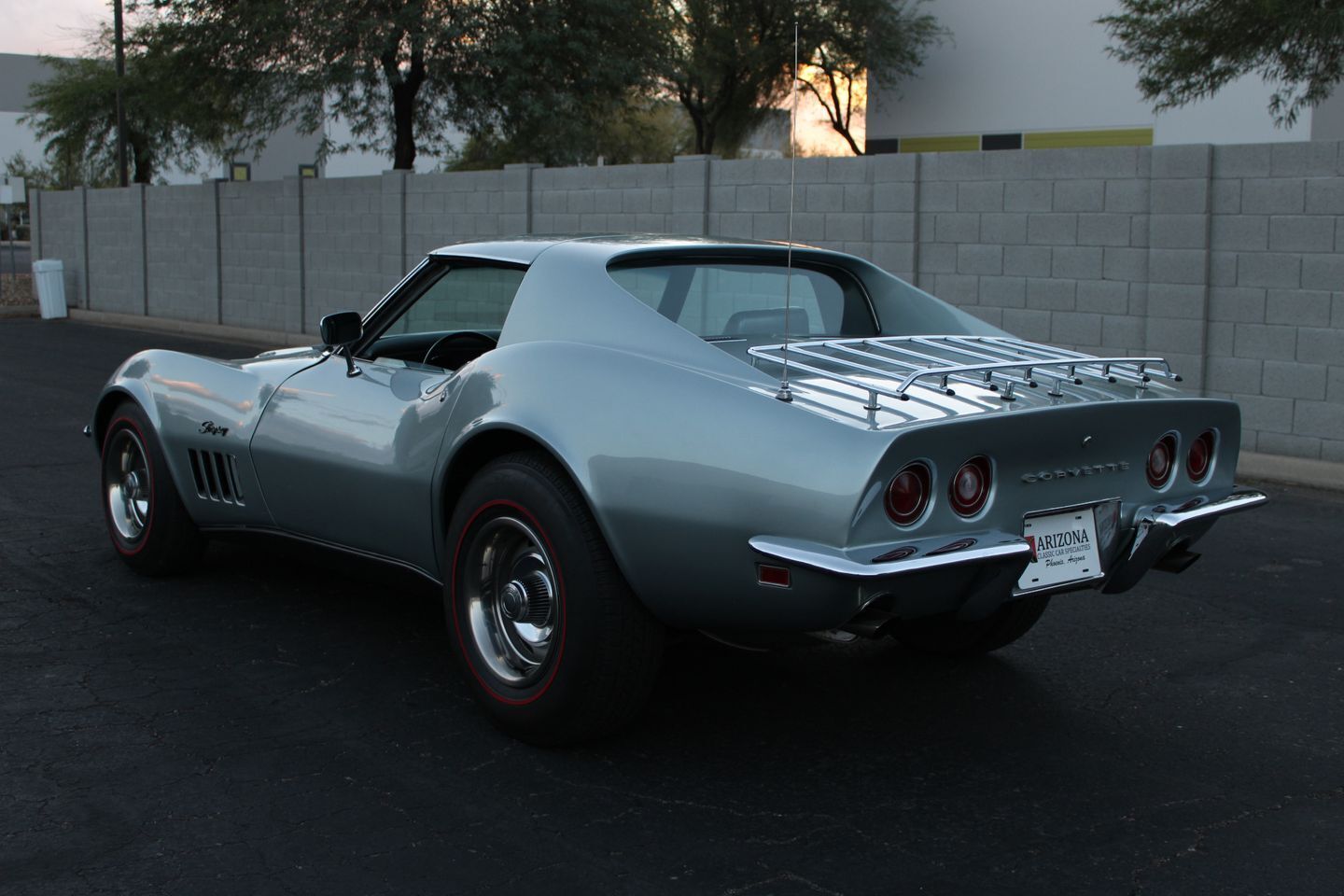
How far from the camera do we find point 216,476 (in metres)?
5.31

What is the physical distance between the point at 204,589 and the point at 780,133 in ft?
121

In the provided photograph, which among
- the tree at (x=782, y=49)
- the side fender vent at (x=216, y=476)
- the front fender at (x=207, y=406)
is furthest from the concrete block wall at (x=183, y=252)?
the side fender vent at (x=216, y=476)

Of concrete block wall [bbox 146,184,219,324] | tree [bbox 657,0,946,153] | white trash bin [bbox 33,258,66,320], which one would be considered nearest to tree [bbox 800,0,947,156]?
tree [bbox 657,0,946,153]

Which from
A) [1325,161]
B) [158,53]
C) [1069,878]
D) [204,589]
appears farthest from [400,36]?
[1069,878]

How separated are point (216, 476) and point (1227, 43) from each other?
19.8 meters

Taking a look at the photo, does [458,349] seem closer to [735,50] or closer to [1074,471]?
[1074,471]

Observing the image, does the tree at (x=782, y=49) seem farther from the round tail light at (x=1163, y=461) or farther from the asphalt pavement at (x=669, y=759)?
the round tail light at (x=1163, y=461)

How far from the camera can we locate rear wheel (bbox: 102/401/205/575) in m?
5.55

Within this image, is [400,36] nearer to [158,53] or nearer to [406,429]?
[158,53]

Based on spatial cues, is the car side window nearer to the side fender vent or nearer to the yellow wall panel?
the side fender vent

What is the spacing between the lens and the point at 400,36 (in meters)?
20.8

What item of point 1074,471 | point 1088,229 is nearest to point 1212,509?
point 1074,471

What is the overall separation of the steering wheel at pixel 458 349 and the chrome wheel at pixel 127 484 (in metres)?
1.57

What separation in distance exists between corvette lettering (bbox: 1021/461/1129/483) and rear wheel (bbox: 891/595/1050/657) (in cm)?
86
